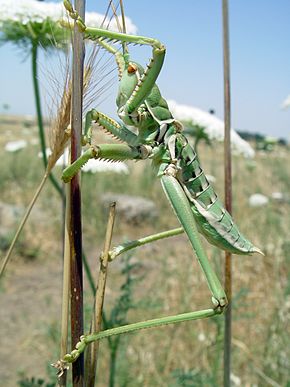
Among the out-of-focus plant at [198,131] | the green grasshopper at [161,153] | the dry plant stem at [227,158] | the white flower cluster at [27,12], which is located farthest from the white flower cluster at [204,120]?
the green grasshopper at [161,153]

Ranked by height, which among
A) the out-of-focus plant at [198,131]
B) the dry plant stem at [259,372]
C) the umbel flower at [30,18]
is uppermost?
the umbel flower at [30,18]

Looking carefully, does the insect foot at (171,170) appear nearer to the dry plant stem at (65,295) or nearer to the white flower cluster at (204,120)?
the dry plant stem at (65,295)

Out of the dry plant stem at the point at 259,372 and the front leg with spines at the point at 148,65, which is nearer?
the front leg with spines at the point at 148,65

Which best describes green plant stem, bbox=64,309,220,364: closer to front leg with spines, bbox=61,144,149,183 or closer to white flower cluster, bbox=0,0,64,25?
front leg with spines, bbox=61,144,149,183

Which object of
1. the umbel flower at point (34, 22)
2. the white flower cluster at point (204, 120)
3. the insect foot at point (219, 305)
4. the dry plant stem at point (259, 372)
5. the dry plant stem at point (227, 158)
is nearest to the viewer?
the insect foot at point (219, 305)

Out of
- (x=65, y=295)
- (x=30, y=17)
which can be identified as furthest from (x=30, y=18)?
(x=65, y=295)

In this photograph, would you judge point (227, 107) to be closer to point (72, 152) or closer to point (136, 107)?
point (136, 107)
